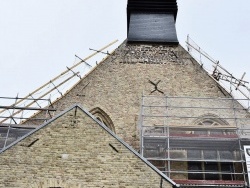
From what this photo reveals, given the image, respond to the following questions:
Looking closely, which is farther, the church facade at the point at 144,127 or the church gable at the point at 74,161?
the church facade at the point at 144,127

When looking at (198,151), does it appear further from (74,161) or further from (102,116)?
(74,161)

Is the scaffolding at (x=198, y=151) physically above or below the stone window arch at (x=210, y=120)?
below

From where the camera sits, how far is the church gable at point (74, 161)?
8.11 m

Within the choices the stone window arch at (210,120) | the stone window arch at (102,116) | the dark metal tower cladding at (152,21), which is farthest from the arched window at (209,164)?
the dark metal tower cladding at (152,21)

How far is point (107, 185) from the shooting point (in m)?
8.12

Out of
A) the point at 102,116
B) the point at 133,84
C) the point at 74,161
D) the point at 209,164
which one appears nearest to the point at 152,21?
the point at 133,84

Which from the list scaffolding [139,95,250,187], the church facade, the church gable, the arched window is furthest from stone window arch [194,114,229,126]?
the church gable

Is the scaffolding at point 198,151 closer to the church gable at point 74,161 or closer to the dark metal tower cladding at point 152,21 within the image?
the church gable at point 74,161

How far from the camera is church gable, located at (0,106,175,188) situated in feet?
26.6

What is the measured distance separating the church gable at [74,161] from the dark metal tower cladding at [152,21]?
7497 millimetres

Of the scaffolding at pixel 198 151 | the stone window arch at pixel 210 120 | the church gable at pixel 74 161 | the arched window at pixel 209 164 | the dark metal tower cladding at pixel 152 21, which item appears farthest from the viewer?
the dark metal tower cladding at pixel 152 21

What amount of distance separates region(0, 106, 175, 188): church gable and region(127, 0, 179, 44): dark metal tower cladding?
7.50m

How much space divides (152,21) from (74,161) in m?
9.74

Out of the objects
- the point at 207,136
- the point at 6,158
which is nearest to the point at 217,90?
the point at 207,136
